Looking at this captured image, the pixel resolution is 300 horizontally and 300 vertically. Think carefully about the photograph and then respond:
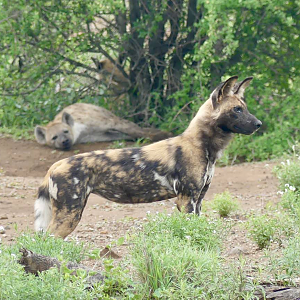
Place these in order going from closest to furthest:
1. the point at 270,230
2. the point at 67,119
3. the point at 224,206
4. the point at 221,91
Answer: the point at 270,230
the point at 221,91
the point at 224,206
the point at 67,119

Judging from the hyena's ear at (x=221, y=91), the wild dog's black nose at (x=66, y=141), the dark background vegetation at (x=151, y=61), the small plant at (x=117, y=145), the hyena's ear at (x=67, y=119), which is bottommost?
the small plant at (x=117, y=145)

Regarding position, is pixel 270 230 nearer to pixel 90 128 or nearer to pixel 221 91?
pixel 221 91

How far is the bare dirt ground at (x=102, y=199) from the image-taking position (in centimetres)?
500

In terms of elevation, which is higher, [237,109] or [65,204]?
[237,109]

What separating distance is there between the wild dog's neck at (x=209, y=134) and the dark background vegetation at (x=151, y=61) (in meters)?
3.37

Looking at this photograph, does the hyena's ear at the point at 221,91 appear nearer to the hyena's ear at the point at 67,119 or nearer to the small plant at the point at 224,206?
the small plant at the point at 224,206

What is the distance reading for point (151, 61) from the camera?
33.0 feet

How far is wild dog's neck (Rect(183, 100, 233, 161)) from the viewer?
4.73m

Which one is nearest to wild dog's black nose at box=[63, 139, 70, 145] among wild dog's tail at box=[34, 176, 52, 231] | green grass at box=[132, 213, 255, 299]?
wild dog's tail at box=[34, 176, 52, 231]

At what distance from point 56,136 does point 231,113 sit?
4897 mm

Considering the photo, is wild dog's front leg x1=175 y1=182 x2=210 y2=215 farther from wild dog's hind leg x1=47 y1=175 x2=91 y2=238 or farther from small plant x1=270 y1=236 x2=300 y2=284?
small plant x1=270 y1=236 x2=300 y2=284

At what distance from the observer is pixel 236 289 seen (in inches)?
123

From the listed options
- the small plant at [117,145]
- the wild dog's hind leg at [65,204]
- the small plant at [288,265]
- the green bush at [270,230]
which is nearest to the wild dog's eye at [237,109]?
the green bush at [270,230]

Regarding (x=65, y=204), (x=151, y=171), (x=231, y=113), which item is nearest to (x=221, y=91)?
(x=231, y=113)
